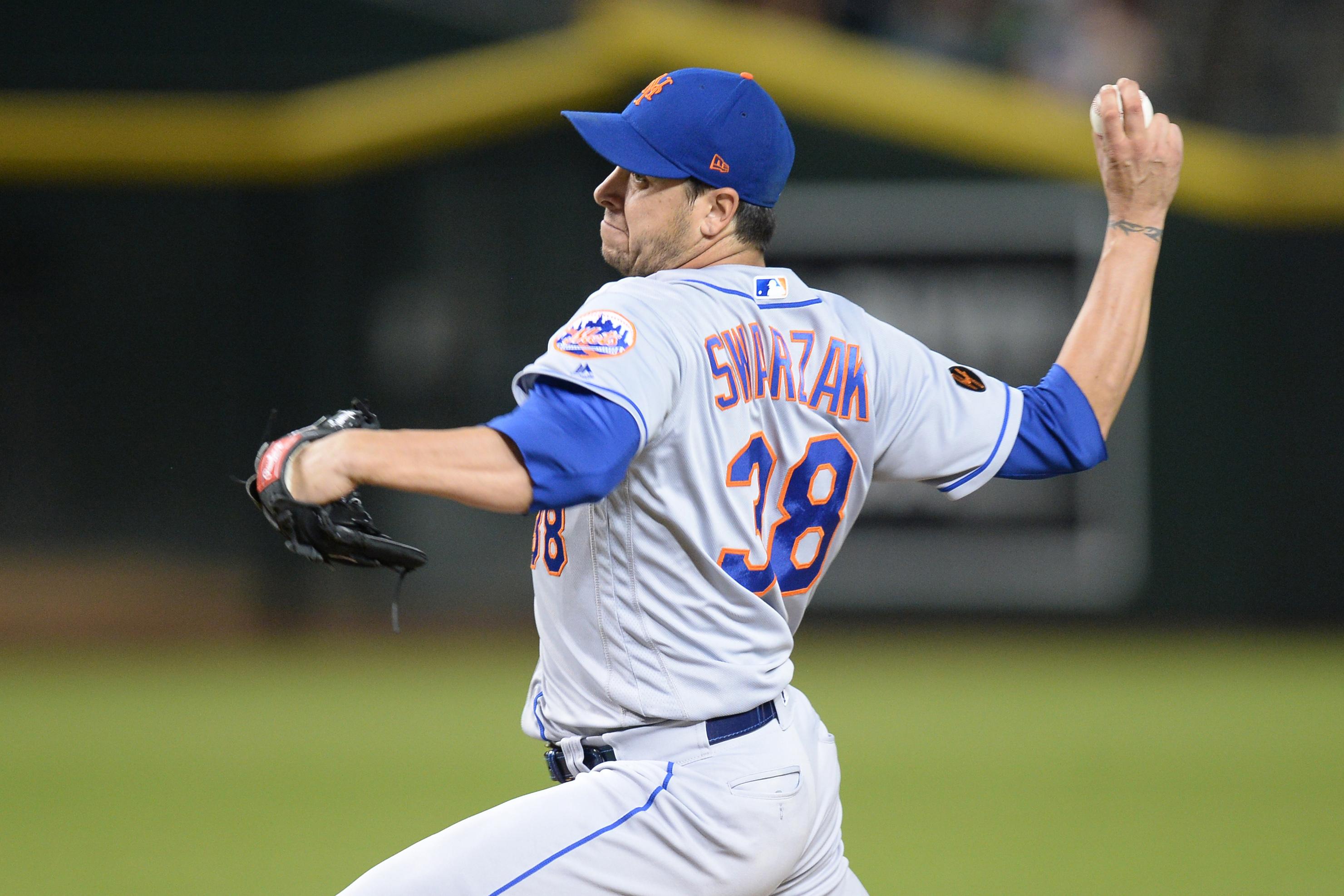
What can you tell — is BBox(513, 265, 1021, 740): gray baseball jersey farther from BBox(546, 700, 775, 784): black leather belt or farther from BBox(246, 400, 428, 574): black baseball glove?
BBox(246, 400, 428, 574): black baseball glove

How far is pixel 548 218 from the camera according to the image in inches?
380

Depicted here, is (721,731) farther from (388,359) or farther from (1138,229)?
(388,359)

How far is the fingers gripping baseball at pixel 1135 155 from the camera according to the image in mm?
2723

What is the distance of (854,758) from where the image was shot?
6742 mm

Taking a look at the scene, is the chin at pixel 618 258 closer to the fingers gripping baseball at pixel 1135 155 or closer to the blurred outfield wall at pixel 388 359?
the fingers gripping baseball at pixel 1135 155

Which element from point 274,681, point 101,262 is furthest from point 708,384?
point 101,262

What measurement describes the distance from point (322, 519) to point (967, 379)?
1.17 meters

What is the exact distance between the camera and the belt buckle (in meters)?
2.44

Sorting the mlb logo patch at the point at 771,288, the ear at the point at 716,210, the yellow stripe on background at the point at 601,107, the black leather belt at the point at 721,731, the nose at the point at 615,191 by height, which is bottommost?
the black leather belt at the point at 721,731

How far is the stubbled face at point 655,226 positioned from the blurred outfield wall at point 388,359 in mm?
6936

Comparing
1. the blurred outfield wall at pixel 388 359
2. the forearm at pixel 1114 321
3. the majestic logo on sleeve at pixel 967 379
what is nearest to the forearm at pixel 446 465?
the majestic logo on sleeve at pixel 967 379

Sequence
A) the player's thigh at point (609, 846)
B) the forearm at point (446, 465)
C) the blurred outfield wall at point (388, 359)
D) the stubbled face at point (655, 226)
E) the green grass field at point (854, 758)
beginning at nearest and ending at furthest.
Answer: the forearm at point (446, 465) → the player's thigh at point (609, 846) → the stubbled face at point (655, 226) → the green grass field at point (854, 758) → the blurred outfield wall at point (388, 359)

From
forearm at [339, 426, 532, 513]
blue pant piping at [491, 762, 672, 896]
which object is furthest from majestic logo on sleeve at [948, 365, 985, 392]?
forearm at [339, 426, 532, 513]

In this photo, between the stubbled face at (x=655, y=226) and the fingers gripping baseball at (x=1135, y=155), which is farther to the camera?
the fingers gripping baseball at (x=1135, y=155)
